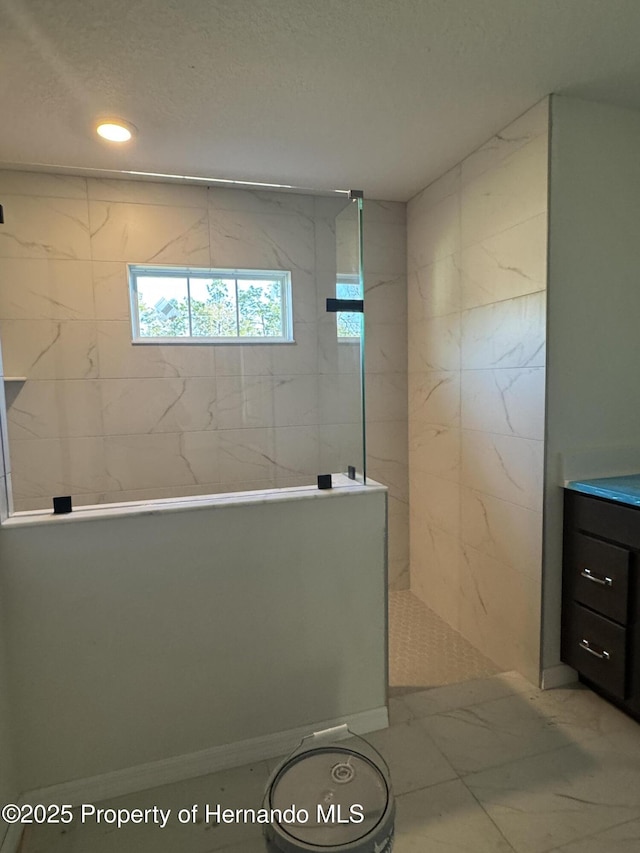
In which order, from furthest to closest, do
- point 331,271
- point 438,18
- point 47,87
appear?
point 331,271 < point 47,87 < point 438,18

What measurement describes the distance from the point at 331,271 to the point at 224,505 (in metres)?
1.58

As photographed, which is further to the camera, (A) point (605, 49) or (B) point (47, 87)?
(B) point (47, 87)

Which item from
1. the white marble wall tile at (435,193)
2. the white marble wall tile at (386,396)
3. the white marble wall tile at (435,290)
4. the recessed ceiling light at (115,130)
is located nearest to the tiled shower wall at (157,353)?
the white marble wall tile at (435,193)

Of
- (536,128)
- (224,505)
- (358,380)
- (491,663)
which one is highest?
(536,128)

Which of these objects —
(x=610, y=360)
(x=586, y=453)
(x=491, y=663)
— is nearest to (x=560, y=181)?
(x=610, y=360)

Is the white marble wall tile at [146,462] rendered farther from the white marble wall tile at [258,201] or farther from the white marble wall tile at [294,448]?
the white marble wall tile at [258,201]

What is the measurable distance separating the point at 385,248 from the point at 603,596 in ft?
7.47

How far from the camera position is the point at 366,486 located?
1.80 meters

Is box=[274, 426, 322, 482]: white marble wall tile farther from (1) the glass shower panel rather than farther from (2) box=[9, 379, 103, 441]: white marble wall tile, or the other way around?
(2) box=[9, 379, 103, 441]: white marble wall tile

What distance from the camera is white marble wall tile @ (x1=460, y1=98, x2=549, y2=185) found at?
1.88m

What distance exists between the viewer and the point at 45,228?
244cm

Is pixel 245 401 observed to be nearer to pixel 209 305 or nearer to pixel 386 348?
pixel 209 305

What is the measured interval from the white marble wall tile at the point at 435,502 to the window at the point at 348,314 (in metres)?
1.09

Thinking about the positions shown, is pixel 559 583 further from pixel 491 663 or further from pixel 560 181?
pixel 560 181
